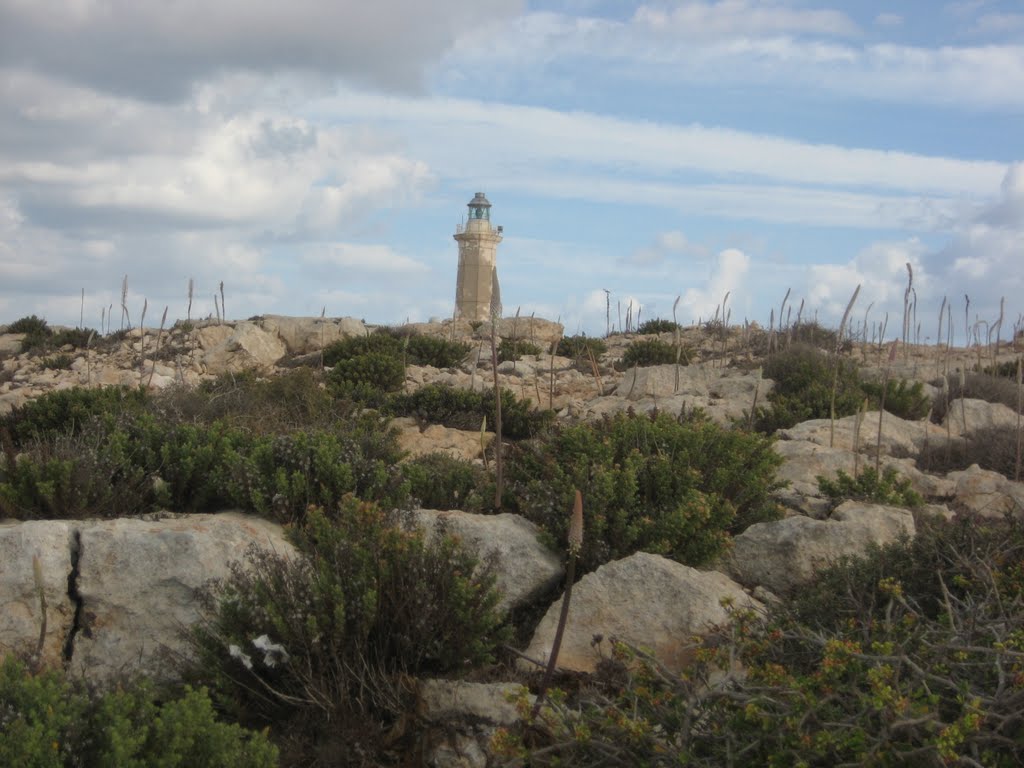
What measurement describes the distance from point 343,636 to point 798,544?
2.80m

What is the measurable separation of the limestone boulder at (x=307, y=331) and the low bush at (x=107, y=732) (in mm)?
15481

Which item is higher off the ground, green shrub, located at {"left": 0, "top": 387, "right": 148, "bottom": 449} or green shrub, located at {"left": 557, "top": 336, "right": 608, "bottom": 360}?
green shrub, located at {"left": 557, "top": 336, "right": 608, "bottom": 360}

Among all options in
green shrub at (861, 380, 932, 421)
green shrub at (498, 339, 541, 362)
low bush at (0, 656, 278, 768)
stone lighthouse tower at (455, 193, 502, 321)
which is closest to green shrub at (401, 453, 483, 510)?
low bush at (0, 656, 278, 768)

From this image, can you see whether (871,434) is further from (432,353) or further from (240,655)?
(240,655)

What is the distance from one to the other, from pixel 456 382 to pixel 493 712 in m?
9.50

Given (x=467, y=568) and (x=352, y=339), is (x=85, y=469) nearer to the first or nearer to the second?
(x=467, y=568)

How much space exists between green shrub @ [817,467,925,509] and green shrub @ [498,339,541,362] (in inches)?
407

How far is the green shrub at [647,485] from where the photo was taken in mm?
5906

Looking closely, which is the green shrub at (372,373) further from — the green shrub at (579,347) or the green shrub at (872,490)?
the green shrub at (872,490)

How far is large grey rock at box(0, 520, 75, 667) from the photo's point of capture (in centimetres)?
486

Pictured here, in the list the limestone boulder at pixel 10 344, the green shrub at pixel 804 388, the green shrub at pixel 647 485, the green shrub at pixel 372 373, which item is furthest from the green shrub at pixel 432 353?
the limestone boulder at pixel 10 344

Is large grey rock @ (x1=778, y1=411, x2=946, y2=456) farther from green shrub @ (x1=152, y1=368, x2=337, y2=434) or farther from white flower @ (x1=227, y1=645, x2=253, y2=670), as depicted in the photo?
white flower @ (x1=227, y1=645, x2=253, y2=670)

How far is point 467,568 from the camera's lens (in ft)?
15.8

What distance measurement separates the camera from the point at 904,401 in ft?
41.4
